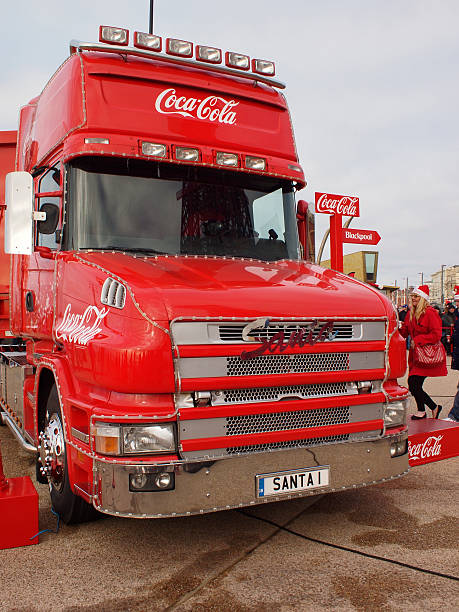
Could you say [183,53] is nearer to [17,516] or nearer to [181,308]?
[181,308]

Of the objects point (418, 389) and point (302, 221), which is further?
point (418, 389)

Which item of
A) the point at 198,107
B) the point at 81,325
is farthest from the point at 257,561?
the point at 198,107

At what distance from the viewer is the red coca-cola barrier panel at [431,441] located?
5305 mm

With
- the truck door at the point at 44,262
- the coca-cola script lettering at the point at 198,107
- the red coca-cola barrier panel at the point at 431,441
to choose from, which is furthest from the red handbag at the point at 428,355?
the truck door at the point at 44,262

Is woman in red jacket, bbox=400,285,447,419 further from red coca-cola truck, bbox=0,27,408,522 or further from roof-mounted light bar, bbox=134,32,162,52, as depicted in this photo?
roof-mounted light bar, bbox=134,32,162,52

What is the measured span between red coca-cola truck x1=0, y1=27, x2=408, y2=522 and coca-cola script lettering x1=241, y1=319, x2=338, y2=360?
11mm

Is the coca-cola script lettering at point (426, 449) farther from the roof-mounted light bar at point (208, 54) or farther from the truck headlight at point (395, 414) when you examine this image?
the roof-mounted light bar at point (208, 54)

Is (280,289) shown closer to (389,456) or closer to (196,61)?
(389,456)

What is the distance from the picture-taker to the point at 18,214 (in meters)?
4.31

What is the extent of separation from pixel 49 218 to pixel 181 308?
174cm

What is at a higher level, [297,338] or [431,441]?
[297,338]

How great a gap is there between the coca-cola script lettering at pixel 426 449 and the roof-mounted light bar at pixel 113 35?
13.7ft

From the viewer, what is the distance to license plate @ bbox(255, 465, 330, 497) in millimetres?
3764

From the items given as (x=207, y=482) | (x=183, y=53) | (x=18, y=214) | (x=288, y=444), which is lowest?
(x=207, y=482)
